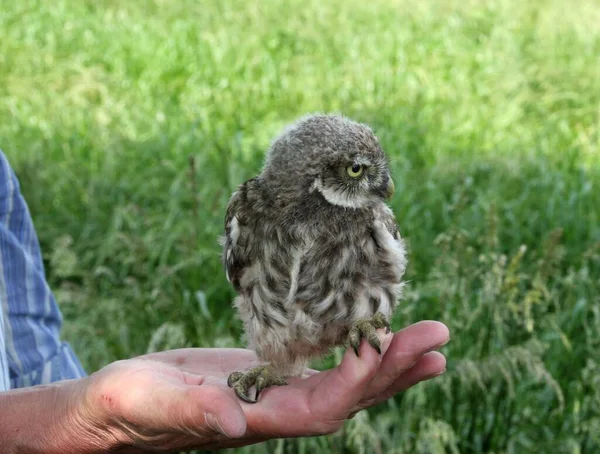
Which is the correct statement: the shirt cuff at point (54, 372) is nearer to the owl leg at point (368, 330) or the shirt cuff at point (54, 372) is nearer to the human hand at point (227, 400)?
the human hand at point (227, 400)

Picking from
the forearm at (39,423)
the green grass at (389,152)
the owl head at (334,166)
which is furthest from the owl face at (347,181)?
the green grass at (389,152)

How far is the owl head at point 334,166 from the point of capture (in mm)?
2760

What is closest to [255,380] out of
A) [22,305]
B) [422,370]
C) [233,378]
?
[233,378]

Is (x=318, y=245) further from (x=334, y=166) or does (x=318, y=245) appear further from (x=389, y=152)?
(x=389, y=152)

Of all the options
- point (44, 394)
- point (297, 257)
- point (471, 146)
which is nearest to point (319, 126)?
point (297, 257)

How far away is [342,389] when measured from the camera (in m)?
2.24

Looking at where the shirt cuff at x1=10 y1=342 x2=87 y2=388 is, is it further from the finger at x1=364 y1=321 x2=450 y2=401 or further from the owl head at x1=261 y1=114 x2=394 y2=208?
the finger at x1=364 y1=321 x2=450 y2=401

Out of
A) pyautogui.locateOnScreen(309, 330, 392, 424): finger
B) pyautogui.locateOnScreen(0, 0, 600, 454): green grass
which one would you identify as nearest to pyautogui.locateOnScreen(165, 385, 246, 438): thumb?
pyautogui.locateOnScreen(309, 330, 392, 424): finger

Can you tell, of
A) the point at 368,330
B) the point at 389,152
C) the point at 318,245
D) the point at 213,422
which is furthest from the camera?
the point at 389,152

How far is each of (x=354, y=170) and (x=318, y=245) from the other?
279mm

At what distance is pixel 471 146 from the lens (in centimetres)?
681

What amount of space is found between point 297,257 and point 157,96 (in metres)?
5.30

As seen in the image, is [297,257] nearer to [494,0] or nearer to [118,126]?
[118,126]

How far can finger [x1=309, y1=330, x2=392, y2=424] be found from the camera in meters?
2.24
